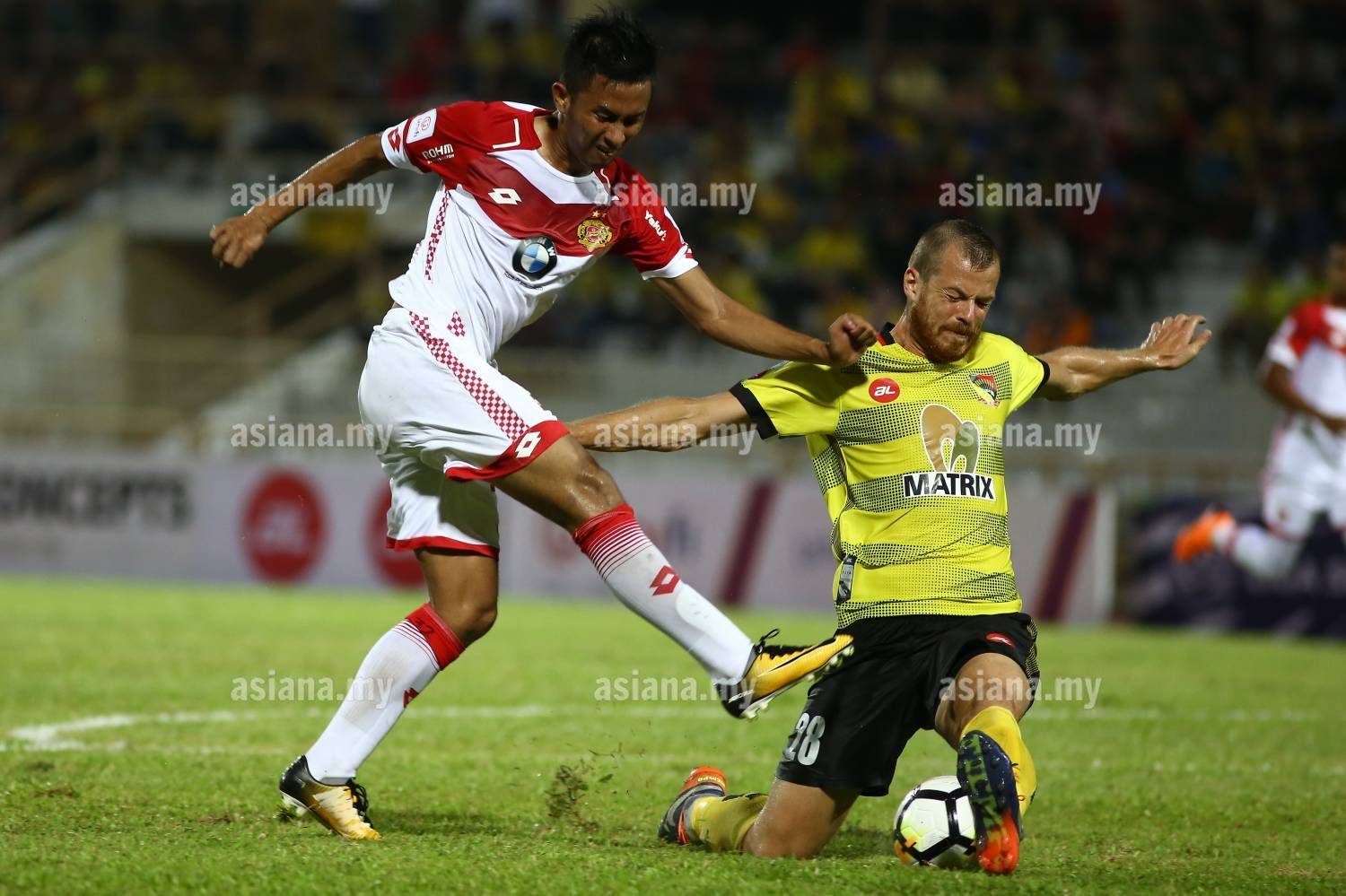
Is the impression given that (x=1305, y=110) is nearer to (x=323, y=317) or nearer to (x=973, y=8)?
(x=973, y=8)

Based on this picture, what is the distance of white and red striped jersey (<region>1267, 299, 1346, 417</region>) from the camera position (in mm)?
10727

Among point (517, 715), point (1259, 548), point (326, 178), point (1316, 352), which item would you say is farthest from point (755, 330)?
point (1259, 548)

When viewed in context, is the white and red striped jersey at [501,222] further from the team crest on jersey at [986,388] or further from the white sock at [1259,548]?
the white sock at [1259,548]

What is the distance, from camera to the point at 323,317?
2223 cm

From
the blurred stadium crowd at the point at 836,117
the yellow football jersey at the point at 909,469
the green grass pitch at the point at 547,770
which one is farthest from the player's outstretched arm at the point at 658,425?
the blurred stadium crowd at the point at 836,117

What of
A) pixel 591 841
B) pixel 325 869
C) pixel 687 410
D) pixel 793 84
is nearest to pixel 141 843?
pixel 325 869

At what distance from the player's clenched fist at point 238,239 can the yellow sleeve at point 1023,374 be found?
2.32 m

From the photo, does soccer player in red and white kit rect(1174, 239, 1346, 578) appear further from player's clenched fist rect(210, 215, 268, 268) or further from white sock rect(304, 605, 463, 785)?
player's clenched fist rect(210, 215, 268, 268)

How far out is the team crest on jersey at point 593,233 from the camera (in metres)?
5.29

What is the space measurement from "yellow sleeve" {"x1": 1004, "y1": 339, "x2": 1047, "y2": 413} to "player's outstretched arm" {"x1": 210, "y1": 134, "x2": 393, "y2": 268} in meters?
2.03

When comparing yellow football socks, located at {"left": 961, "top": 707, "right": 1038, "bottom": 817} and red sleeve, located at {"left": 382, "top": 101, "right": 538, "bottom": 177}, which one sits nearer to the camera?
yellow football socks, located at {"left": 961, "top": 707, "right": 1038, "bottom": 817}

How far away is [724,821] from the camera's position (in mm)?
5145

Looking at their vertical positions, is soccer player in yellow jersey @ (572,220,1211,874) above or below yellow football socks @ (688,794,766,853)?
above

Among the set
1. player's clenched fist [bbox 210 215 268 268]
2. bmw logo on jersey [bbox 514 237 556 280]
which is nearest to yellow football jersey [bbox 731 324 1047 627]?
bmw logo on jersey [bbox 514 237 556 280]
